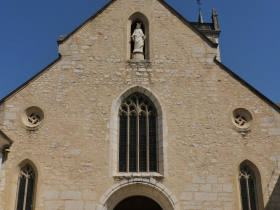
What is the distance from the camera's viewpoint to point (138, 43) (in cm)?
1301

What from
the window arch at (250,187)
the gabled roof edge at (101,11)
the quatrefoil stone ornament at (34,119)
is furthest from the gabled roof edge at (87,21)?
the window arch at (250,187)

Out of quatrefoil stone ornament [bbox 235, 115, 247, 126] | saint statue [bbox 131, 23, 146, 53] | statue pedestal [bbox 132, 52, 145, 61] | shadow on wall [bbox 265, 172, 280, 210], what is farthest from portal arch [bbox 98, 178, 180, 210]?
saint statue [bbox 131, 23, 146, 53]

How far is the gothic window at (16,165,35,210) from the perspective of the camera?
429 inches

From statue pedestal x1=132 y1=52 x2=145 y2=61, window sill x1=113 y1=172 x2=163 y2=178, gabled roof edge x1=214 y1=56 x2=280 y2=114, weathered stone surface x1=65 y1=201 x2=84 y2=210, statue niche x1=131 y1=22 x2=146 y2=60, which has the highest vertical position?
statue niche x1=131 y1=22 x2=146 y2=60

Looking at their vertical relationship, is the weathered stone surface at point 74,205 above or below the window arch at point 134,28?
below

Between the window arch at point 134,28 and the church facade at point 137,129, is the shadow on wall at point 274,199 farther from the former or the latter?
the window arch at point 134,28

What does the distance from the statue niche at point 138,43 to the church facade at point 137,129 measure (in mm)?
39

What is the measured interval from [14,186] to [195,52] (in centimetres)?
751

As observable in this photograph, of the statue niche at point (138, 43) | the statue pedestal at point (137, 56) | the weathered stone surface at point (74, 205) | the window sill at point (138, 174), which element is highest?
the statue niche at point (138, 43)

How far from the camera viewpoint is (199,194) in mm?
10961

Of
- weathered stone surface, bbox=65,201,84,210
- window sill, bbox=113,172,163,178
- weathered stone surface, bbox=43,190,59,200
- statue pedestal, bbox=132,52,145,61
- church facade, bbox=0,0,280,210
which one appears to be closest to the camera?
weathered stone surface, bbox=65,201,84,210

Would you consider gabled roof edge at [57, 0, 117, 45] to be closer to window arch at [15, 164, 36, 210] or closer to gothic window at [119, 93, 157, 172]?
gothic window at [119, 93, 157, 172]

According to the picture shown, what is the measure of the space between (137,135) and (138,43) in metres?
3.42

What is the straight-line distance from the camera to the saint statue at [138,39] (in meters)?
13.0
